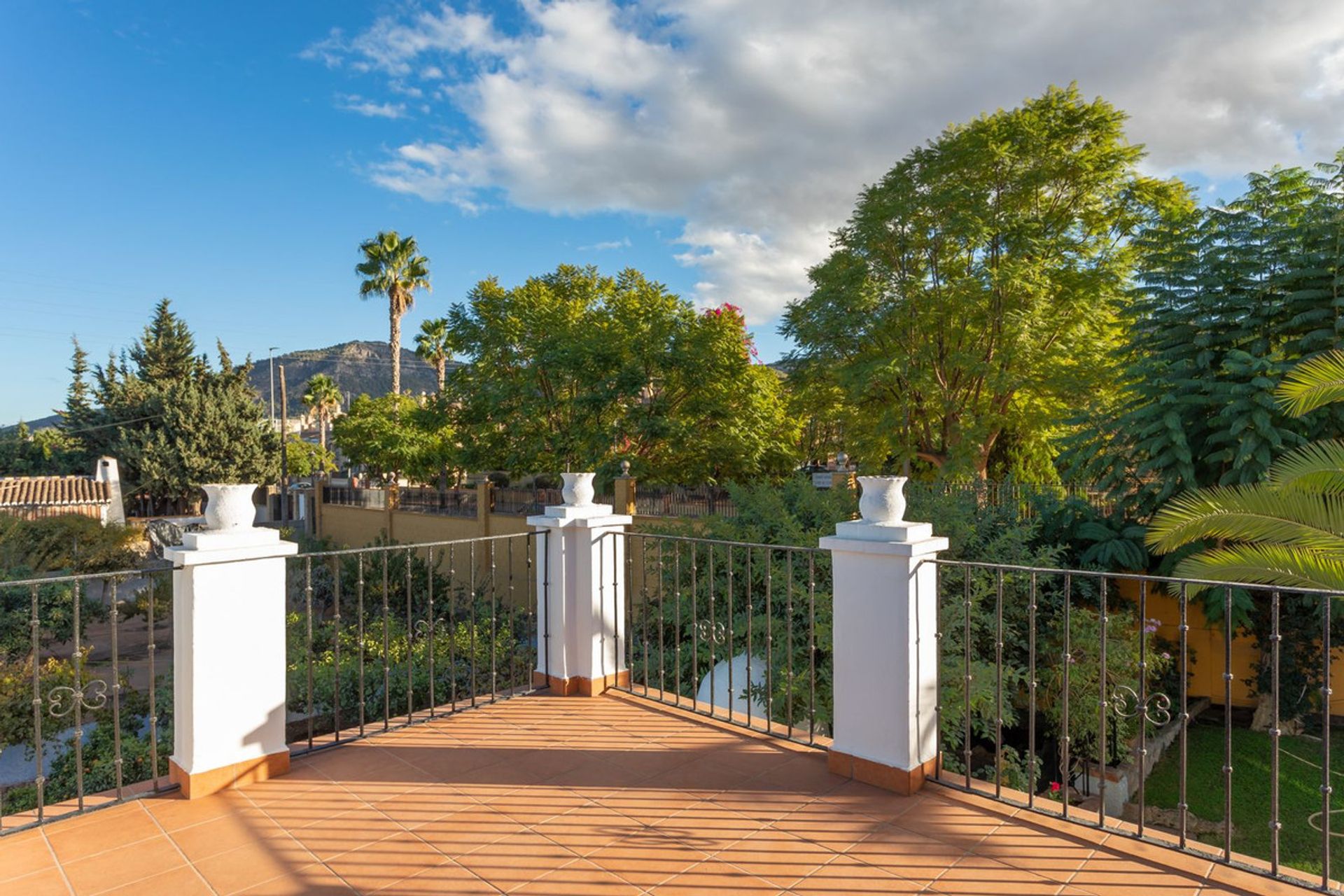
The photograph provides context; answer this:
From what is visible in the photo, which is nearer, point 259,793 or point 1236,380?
point 259,793

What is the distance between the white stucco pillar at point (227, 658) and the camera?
3.07 metres

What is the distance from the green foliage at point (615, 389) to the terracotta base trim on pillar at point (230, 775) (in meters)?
12.7

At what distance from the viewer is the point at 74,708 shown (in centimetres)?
344

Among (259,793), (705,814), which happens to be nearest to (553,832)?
(705,814)

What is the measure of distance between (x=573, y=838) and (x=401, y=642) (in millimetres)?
7538

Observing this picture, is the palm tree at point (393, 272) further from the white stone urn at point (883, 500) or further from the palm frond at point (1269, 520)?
the white stone urn at point (883, 500)

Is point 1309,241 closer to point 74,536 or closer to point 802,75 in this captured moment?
point 802,75

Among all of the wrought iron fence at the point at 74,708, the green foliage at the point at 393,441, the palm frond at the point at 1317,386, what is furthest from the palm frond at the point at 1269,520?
the green foliage at the point at 393,441

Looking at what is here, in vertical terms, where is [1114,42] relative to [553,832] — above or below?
above

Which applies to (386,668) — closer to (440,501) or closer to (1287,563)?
(1287,563)

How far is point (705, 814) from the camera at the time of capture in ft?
9.69

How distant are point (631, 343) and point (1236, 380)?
11.5m

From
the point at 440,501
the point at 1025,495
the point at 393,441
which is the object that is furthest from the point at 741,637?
the point at 393,441

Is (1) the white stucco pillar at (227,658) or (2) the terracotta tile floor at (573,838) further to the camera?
(1) the white stucco pillar at (227,658)
